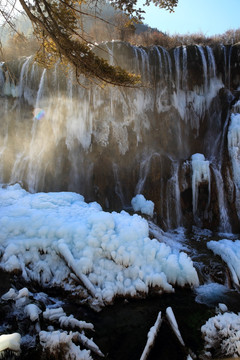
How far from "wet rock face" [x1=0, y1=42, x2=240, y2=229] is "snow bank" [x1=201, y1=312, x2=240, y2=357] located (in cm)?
574

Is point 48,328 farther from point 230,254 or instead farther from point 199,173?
point 199,173

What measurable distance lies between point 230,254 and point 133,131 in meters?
6.73

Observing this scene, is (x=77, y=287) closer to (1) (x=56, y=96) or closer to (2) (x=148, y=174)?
(2) (x=148, y=174)

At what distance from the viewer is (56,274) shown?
507 centimetres

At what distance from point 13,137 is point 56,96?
2.57 meters

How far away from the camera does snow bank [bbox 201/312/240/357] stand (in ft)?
11.3

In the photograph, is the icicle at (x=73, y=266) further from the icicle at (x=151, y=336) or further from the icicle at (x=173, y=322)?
the icicle at (x=173, y=322)

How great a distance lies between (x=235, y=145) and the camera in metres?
10.1

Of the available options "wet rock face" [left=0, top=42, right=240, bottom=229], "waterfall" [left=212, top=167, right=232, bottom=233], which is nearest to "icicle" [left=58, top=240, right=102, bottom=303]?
"wet rock face" [left=0, top=42, right=240, bottom=229]

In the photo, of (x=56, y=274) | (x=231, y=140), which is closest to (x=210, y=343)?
(x=56, y=274)

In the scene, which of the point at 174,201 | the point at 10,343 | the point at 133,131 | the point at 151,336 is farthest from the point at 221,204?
the point at 10,343

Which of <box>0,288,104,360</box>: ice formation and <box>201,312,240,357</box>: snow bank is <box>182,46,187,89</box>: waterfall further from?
<box>0,288,104,360</box>: ice formation

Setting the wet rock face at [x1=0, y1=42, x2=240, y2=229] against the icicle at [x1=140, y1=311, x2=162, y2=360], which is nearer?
the icicle at [x1=140, y1=311, x2=162, y2=360]

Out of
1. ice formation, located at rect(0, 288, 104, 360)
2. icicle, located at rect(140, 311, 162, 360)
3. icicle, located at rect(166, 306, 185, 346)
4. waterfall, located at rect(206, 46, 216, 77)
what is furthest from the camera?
waterfall, located at rect(206, 46, 216, 77)
